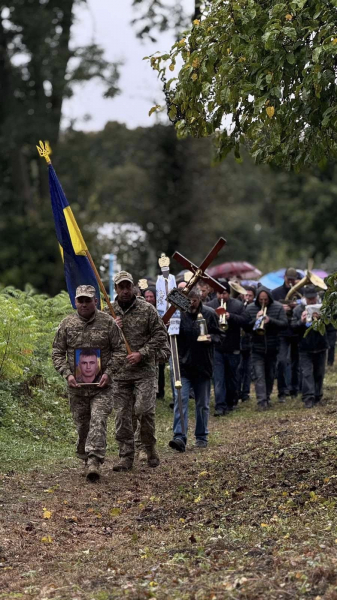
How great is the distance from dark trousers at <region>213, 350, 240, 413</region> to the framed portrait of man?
688 centimetres

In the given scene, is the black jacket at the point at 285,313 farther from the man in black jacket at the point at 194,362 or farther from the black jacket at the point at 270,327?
the man in black jacket at the point at 194,362

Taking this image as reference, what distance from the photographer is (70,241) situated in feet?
45.8

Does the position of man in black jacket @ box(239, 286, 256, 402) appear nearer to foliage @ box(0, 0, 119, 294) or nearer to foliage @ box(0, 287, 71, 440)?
foliage @ box(0, 287, 71, 440)

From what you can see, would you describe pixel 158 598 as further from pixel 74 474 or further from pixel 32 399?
pixel 32 399

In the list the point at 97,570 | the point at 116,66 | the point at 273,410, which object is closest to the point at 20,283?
the point at 116,66

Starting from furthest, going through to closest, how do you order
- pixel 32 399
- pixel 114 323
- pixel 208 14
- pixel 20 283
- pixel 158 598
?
pixel 20 283
pixel 32 399
pixel 114 323
pixel 208 14
pixel 158 598

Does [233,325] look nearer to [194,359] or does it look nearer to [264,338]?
[264,338]

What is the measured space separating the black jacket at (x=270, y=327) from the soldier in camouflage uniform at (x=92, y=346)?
23.5ft

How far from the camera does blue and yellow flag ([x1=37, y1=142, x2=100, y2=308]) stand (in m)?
13.8

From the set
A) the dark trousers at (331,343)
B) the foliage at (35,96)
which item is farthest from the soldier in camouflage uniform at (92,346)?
the foliage at (35,96)

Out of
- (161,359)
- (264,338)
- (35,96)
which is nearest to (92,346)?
(161,359)

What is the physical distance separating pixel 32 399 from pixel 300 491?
660 centimetres

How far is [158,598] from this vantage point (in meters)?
A: 7.87

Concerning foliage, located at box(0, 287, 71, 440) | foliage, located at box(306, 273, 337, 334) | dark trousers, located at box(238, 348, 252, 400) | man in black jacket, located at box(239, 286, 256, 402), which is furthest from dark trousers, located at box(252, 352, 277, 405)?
foliage, located at box(306, 273, 337, 334)
